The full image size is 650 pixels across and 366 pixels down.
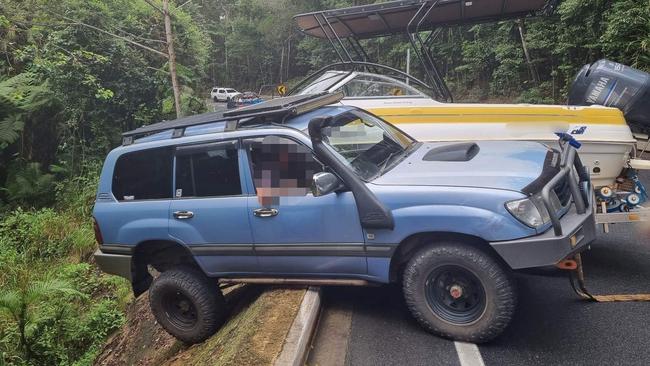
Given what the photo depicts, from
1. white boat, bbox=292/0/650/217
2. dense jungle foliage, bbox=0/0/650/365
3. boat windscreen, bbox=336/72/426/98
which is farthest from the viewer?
boat windscreen, bbox=336/72/426/98

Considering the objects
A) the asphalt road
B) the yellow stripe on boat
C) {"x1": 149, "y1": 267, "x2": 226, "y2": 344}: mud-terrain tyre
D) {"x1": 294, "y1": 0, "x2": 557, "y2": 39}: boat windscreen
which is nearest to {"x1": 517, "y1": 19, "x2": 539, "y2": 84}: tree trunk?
{"x1": 294, "y1": 0, "x2": 557, "y2": 39}: boat windscreen

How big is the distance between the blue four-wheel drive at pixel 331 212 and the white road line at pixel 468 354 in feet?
0.25

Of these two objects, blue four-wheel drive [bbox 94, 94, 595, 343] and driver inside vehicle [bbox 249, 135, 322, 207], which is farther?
driver inside vehicle [bbox 249, 135, 322, 207]

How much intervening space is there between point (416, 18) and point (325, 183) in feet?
17.6

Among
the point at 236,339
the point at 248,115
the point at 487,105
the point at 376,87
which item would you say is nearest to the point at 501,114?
the point at 487,105

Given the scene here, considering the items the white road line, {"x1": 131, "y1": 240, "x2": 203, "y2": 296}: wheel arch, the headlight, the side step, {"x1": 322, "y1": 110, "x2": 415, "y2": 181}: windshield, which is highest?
{"x1": 322, "y1": 110, "x2": 415, "y2": 181}: windshield

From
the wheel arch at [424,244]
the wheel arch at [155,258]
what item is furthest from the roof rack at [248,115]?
the wheel arch at [424,244]

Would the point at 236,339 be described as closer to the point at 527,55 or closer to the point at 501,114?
the point at 501,114

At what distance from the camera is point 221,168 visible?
14.1 ft

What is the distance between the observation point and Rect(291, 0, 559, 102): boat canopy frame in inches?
306

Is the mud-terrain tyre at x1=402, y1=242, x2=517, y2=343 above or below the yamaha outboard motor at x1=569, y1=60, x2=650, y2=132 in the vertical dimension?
below

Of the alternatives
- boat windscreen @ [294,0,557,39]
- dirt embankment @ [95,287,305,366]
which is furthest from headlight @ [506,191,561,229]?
boat windscreen @ [294,0,557,39]

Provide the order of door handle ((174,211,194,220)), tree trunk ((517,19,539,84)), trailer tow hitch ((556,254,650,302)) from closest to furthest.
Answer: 1. trailer tow hitch ((556,254,650,302))
2. door handle ((174,211,194,220))
3. tree trunk ((517,19,539,84))

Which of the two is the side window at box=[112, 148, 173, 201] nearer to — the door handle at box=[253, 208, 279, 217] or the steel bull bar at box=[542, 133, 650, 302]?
the door handle at box=[253, 208, 279, 217]
